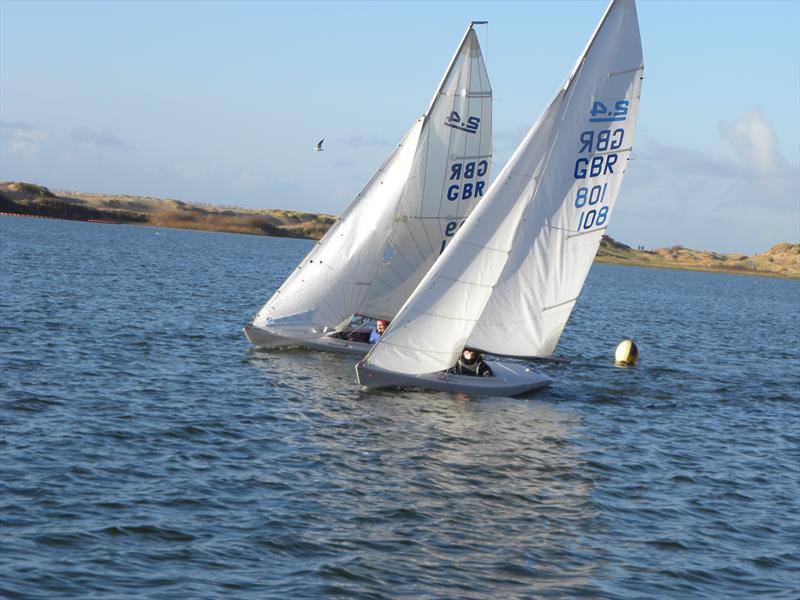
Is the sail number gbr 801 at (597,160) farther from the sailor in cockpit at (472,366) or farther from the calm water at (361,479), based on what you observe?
the calm water at (361,479)

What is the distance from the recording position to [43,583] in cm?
1538

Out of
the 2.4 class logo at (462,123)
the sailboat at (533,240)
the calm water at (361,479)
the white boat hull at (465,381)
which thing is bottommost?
the calm water at (361,479)

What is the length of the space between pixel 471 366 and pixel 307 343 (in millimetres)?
7749

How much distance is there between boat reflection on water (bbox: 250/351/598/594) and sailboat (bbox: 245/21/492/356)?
4.55 metres

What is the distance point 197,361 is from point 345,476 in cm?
1546

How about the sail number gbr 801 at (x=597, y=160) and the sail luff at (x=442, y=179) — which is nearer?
the sail number gbr 801 at (x=597, y=160)

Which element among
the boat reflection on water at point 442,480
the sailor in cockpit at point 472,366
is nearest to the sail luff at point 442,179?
the boat reflection on water at point 442,480

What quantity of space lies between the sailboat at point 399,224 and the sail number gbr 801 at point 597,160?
24.3 ft

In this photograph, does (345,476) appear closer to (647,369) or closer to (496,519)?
(496,519)

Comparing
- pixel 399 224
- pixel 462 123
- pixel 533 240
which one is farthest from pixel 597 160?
pixel 399 224

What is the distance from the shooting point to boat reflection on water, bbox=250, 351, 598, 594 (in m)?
17.8

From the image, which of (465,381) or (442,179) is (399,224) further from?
(465,381)

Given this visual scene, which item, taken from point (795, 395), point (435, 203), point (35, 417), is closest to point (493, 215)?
point (435, 203)

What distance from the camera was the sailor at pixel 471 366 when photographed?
32.4 m
